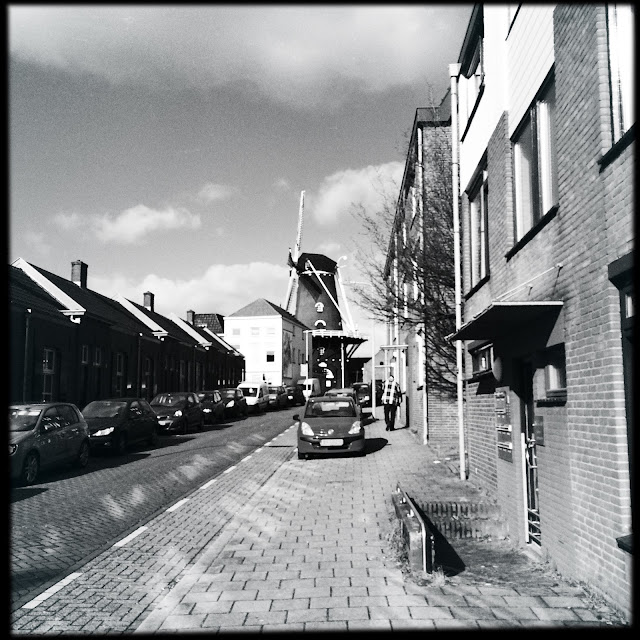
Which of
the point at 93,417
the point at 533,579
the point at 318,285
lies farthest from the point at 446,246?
the point at 318,285

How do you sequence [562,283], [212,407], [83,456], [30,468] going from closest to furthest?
[562,283] < [30,468] < [83,456] < [212,407]

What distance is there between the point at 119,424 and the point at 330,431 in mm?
6202

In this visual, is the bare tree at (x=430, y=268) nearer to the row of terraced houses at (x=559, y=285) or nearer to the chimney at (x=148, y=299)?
the row of terraced houses at (x=559, y=285)

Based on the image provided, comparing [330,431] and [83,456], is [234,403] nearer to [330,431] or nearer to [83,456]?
[330,431]

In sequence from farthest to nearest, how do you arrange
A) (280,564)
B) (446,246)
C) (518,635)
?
(446,246) → (280,564) → (518,635)

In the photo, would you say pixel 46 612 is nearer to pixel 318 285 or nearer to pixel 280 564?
pixel 280 564

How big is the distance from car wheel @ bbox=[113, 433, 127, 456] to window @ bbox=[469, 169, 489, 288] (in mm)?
11108

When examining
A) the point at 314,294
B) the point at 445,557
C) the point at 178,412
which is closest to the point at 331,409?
the point at 178,412

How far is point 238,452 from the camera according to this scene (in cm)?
1902

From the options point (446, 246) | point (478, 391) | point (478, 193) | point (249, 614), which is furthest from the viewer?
point (446, 246)

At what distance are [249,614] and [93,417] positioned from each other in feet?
50.9

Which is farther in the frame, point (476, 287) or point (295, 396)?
point (295, 396)

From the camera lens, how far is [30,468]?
13.4 meters

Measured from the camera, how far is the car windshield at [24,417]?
45.8ft
